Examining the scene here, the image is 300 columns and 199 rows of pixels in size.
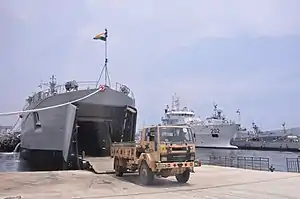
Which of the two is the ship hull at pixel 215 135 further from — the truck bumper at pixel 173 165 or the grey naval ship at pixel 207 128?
the truck bumper at pixel 173 165

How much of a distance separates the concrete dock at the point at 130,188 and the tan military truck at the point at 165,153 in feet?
1.61

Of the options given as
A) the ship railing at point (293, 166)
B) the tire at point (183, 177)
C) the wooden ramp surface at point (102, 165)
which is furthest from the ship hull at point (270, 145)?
the tire at point (183, 177)

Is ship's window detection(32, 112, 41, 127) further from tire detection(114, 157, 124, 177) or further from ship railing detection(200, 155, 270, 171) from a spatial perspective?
ship railing detection(200, 155, 270, 171)

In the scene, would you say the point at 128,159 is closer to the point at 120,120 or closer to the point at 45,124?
the point at 120,120

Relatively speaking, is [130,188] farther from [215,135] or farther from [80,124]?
[215,135]

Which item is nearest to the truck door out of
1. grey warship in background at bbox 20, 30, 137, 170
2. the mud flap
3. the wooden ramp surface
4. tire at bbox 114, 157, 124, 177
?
grey warship in background at bbox 20, 30, 137, 170

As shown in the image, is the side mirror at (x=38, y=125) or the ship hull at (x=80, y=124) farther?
the side mirror at (x=38, y=125)

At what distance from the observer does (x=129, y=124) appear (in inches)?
856

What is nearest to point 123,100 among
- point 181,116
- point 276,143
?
point 181,116

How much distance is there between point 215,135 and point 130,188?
6100 centimetres

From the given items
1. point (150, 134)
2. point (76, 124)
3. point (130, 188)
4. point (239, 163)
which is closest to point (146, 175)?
point (130, 188)

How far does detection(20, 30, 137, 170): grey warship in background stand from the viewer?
64.6 ft

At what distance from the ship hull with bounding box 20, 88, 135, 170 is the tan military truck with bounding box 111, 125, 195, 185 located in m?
8.01

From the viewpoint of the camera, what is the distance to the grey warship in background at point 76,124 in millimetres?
19688
